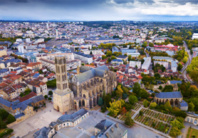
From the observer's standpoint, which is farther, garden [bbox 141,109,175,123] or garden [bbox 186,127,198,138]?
garden [bbox 141,109,175,123]

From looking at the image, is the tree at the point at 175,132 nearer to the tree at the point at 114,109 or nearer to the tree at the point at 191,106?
the tree at the point at 191,106

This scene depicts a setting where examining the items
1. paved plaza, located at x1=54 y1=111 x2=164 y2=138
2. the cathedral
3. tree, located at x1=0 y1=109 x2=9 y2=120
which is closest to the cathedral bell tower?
the cathedral

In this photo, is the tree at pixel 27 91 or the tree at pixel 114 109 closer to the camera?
the tree at pixel 114 109

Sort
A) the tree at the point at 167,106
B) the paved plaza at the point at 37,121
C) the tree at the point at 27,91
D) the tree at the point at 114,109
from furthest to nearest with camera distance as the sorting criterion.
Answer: the tree at the point at 27,91
the tree at the point at 167,106
the tree at the point at 114,109
the paved plaza at the point at 37,121

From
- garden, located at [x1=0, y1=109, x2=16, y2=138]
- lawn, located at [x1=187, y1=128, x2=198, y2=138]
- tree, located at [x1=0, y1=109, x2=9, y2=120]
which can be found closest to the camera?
lawn, located at [x1=187, y1=128, x2=198, y2=138]

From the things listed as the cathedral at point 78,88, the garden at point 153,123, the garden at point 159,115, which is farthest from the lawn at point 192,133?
the cathedral at point 78,88

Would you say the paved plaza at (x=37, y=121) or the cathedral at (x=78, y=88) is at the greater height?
the cathedral at (x=78, y=88)

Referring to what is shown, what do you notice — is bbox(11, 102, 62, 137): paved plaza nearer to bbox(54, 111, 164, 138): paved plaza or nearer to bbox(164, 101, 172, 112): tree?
bbox(54, 111, 164, 138): paved plaza
